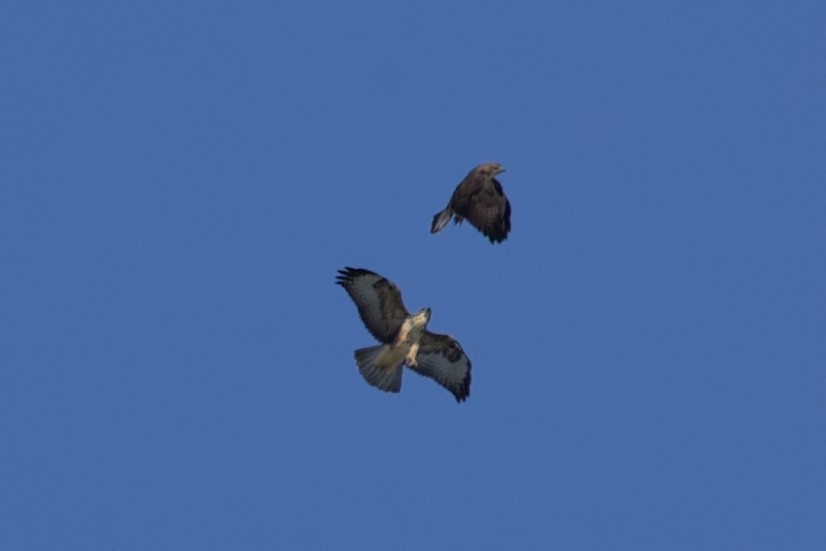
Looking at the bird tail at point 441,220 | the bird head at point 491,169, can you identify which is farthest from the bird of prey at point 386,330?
the bird head at point 491,169

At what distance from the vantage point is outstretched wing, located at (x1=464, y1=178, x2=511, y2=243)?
19.1 metres

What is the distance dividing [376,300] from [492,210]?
2366 mm

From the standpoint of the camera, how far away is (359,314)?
59.3ft

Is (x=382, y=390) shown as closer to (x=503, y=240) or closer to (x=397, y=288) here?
(x=397, y=288)

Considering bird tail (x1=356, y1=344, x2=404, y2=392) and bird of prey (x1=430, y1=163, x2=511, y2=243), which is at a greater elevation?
bird of prey (x1=430, y1=163, x2=511, y2=243)

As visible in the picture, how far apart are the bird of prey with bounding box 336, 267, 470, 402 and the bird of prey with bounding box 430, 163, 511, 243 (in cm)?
163

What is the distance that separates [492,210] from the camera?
62.8 ft

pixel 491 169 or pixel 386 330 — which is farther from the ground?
pixel 491 169

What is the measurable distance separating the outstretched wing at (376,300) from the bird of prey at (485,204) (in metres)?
1.63

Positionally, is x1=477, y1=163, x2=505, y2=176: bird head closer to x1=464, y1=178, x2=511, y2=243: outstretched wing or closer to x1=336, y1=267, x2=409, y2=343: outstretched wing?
x1=464, y1=178, x2=511, y2=243: outstretched wing

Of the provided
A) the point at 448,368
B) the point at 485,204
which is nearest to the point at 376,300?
the point at 448,368

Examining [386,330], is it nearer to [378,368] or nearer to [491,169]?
[378,368]

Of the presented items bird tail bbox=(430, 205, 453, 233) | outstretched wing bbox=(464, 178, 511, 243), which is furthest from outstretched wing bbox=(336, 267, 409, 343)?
outstretched wing bbox=(464, 178, 511, 243)

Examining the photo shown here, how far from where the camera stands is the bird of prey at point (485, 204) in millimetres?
19109
